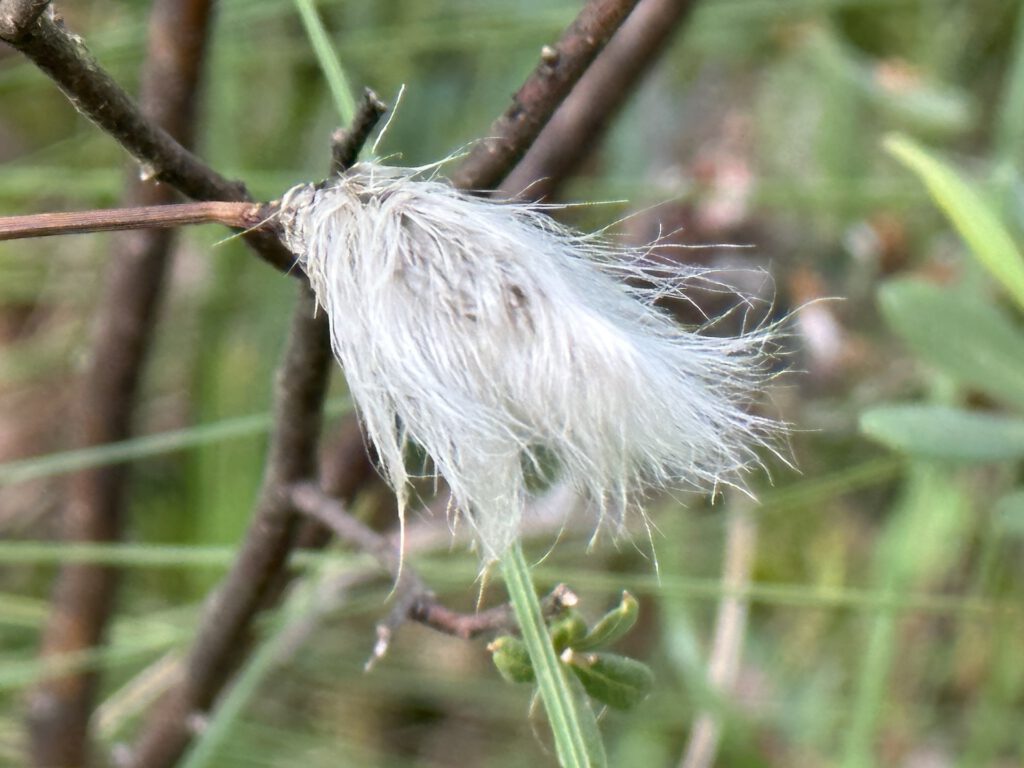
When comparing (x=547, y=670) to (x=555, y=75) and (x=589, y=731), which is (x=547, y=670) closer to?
(x=589, y=731)

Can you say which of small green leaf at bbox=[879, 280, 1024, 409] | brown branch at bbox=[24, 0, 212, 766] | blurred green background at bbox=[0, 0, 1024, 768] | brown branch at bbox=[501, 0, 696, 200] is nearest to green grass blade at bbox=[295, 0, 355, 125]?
brown branch at bbox=[24, 0, 212, 766]

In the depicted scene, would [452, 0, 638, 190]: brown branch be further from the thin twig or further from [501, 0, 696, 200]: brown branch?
the thin twig

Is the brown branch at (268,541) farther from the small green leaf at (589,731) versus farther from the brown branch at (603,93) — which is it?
the brown branch at (603,93)

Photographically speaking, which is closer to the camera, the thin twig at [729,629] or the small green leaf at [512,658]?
the small green leaf at [512,658]

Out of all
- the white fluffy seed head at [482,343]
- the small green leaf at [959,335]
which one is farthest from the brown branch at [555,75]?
the small green leaf at [959,335]

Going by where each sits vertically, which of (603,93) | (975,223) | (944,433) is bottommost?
(944,433)

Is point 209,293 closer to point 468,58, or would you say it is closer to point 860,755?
point 468,58

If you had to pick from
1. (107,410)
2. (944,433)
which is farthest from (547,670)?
(107,410)

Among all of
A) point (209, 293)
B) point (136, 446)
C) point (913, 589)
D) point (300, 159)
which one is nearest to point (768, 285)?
point (913, 589)
